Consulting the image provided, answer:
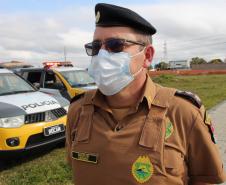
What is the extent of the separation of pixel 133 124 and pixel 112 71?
1.44 ft

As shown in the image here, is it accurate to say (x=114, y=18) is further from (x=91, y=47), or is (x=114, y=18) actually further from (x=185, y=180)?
(x=185, y=180)

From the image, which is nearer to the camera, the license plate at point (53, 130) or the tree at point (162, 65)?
the license plate at point (53, 130)

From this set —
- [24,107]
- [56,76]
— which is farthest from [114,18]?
[56,76]

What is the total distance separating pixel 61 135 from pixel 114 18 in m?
5.42

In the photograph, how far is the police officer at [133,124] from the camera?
6.73 feet

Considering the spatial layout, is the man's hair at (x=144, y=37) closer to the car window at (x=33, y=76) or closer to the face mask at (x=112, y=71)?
the face mask at (x=112, y=71)

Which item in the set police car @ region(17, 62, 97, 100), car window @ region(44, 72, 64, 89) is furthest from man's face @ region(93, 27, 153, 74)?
car window @ region(44, 72, 64, 89)

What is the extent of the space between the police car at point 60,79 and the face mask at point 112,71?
8185 millimetres

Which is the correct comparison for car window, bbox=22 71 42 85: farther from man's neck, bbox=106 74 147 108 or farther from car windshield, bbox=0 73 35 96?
man's neck, bbox=106 74 147 108

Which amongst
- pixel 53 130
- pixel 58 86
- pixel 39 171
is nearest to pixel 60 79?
pixel 58 86

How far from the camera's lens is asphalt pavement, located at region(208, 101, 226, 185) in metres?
7.49

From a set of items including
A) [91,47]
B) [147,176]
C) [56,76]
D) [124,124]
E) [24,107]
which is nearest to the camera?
[147,176]

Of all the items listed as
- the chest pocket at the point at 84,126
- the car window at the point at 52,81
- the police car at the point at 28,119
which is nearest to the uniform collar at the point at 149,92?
the chest pocket at the point at 84,126

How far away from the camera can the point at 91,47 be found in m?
2.47
